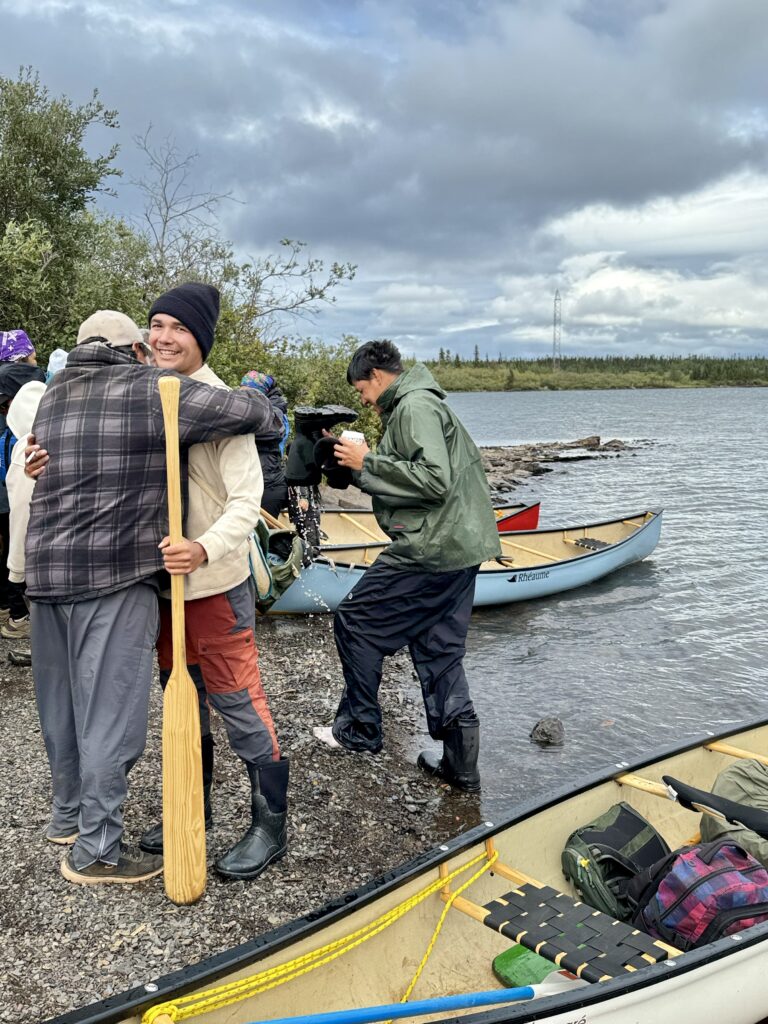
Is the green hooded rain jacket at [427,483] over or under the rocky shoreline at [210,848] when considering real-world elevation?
over

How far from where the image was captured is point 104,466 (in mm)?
3691

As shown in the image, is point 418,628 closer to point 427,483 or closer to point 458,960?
A: point 427,483

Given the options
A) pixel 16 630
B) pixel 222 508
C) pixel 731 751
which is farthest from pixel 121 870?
pixel 16 630

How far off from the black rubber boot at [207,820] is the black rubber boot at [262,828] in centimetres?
29

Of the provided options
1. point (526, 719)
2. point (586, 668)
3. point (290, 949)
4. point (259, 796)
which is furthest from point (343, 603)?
point (586, 668)

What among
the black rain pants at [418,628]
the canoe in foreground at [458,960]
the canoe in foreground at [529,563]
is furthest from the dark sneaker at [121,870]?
the canoe in foreground at [529,563]

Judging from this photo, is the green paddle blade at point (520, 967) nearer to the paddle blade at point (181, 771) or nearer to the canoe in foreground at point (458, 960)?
the canoe in foreground at point (458, 960)

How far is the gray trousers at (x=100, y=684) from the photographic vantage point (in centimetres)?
→ 373

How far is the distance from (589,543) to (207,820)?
10511mm

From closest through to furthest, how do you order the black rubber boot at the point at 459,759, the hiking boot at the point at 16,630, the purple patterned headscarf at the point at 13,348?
the black rubber boot at the point at 459,759 < the purple patterned headscarf at the point at 13,348 < the hiking boot at the point at 16,630

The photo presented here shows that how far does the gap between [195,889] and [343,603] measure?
6.84 ft

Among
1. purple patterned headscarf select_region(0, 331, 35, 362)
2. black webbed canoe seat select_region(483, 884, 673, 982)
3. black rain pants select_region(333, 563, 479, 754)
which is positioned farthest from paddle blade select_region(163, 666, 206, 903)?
purple patterned headscarf select_region(0, 331, 35, 362)

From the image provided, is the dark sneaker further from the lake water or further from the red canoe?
the red canoe

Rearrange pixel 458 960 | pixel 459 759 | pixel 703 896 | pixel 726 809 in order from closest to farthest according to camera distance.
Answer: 1. pixel 703 896
2. pixel 458 960
3. pixel 726 809
4. pixel 459 759
